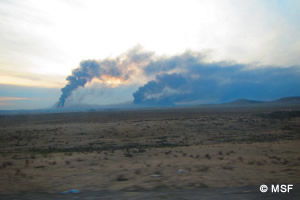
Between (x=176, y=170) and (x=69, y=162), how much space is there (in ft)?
21.3

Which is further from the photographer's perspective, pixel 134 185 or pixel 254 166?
pixel 254 166


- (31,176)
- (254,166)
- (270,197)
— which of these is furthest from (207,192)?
(31,176)

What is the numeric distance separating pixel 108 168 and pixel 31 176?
350 cm

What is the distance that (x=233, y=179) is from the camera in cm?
916

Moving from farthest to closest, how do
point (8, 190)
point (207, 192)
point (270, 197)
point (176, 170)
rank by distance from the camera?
point (176, 170), point (8, 190), point (207, 192), point (270, 197)

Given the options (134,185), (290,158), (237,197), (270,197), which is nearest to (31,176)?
(134,185)

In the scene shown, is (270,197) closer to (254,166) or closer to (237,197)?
(237,197)

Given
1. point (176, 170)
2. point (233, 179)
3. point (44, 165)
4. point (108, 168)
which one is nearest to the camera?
point (233, 179)

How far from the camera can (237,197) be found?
7109mm

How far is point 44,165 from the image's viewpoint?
1281cm

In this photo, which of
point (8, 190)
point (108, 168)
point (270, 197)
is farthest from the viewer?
point (108, 168)

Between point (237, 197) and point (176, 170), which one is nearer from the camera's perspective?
point (237, 197)

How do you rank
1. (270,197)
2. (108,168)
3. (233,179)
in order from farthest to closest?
(108,168), (233,179), (270,197)

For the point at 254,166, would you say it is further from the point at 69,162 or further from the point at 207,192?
the point at 69,162
